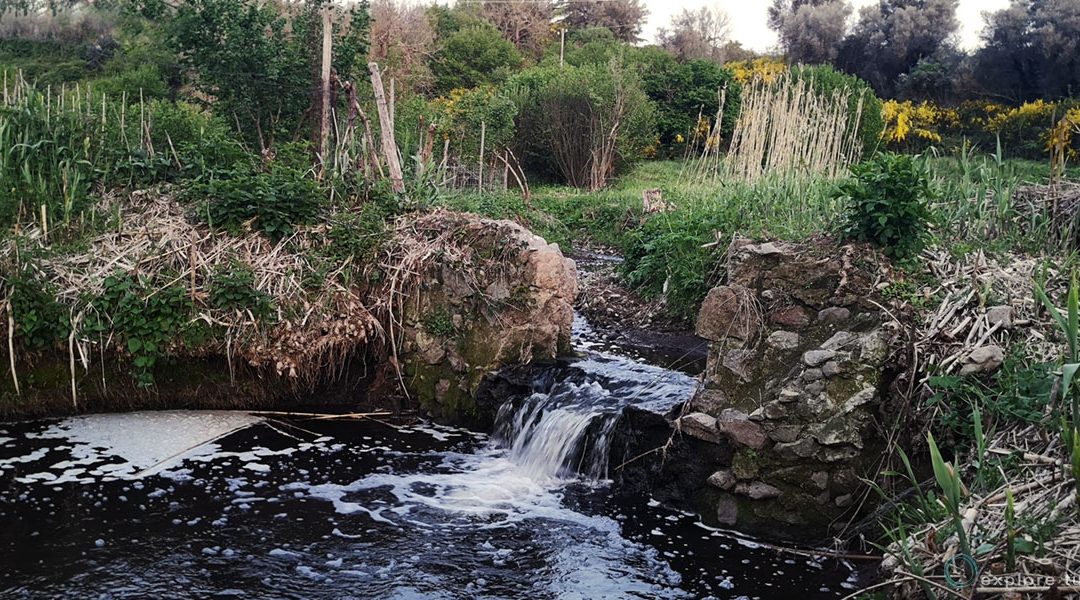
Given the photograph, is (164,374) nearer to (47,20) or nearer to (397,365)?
(397,365)

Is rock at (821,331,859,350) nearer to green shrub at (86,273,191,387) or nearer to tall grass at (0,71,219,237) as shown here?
green shrub at (86,273,191,387)

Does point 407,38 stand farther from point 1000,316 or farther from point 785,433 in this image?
point 1000,316

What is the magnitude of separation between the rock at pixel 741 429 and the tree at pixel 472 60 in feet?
64.3

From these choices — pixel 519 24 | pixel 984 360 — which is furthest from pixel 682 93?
pixel 984 360

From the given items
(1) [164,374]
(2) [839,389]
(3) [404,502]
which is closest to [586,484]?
(3) [404,502]

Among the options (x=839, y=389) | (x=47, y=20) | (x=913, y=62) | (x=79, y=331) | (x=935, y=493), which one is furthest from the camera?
(x=47, y=20)

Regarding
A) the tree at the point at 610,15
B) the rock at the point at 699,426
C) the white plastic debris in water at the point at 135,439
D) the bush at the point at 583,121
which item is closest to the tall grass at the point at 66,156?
the white plastic debris in water at the point at 135,439

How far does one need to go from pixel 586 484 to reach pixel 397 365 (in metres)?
1.79

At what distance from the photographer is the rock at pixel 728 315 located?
4.88 m

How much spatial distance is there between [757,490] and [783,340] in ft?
2.63

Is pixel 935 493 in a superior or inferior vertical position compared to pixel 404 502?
superior

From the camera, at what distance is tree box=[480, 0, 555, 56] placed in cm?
2909

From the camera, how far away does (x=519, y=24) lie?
95.2 ft

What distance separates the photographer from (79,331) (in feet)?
18.7
